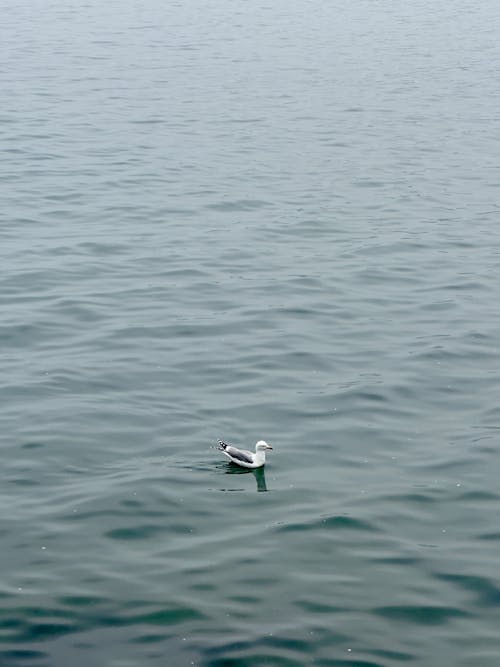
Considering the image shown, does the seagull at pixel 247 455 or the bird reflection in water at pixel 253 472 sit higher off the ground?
the seagull at pixel 247 455

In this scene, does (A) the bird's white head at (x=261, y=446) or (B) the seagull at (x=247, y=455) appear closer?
(B) the seagull at (x=247, y=455)

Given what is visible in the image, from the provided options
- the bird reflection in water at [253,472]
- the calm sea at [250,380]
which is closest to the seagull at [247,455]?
the bird reflection in water at [253,472]

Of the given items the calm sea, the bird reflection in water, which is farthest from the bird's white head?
the calm sea

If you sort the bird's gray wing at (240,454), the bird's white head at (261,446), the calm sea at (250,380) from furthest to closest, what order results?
the bird's white head at (261,446) < the bird's gray wing at (240,454) < the calm sea at (250,380)

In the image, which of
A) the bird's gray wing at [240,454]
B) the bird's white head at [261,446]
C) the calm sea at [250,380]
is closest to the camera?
the calm sea at [250,380]

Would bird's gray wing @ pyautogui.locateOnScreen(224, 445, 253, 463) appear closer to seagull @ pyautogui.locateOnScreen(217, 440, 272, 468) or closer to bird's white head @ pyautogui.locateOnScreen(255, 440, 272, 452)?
seagull @ pyautogui.locateOnScreen(217, 440, 272, 468)

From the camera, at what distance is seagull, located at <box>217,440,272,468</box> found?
19891mm

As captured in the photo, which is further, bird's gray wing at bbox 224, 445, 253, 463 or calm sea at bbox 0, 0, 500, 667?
bird's gray wing at bbox 224, 445, 253, 463

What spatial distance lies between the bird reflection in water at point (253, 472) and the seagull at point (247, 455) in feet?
0.45

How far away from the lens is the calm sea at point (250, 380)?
53.8 feet

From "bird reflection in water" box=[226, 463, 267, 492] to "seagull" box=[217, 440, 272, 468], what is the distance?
0.14 meters

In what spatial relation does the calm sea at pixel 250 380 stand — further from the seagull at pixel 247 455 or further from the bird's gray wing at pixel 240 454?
the bird's gray wing at pixel 240 454

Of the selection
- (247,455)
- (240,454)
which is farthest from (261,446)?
(240,454)

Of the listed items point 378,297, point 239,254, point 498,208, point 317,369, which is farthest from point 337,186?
point 317,369
